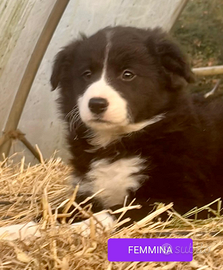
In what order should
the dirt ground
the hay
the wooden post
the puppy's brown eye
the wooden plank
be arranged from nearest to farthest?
1. the hay
2. the puppy's brown eye
3. the wooden post
4. the wooden plank
5. the dirt ground

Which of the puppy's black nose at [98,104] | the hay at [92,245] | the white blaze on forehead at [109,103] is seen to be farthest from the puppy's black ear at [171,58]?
the hay at [92,245]

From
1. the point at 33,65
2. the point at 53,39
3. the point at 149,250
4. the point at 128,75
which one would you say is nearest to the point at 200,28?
the point at 53,39

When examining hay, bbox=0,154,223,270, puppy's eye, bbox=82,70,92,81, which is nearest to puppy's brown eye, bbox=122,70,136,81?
puppy's eye, bbox=82,70,92,81

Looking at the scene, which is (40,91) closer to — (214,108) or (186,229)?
(214,108)

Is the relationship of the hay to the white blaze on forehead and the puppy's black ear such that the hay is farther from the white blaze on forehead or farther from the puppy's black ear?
the puppy's black ear

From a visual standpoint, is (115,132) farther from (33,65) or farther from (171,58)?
(33,65)

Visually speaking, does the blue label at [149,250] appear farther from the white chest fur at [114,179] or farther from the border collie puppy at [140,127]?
the white chest fur at [114,179]
